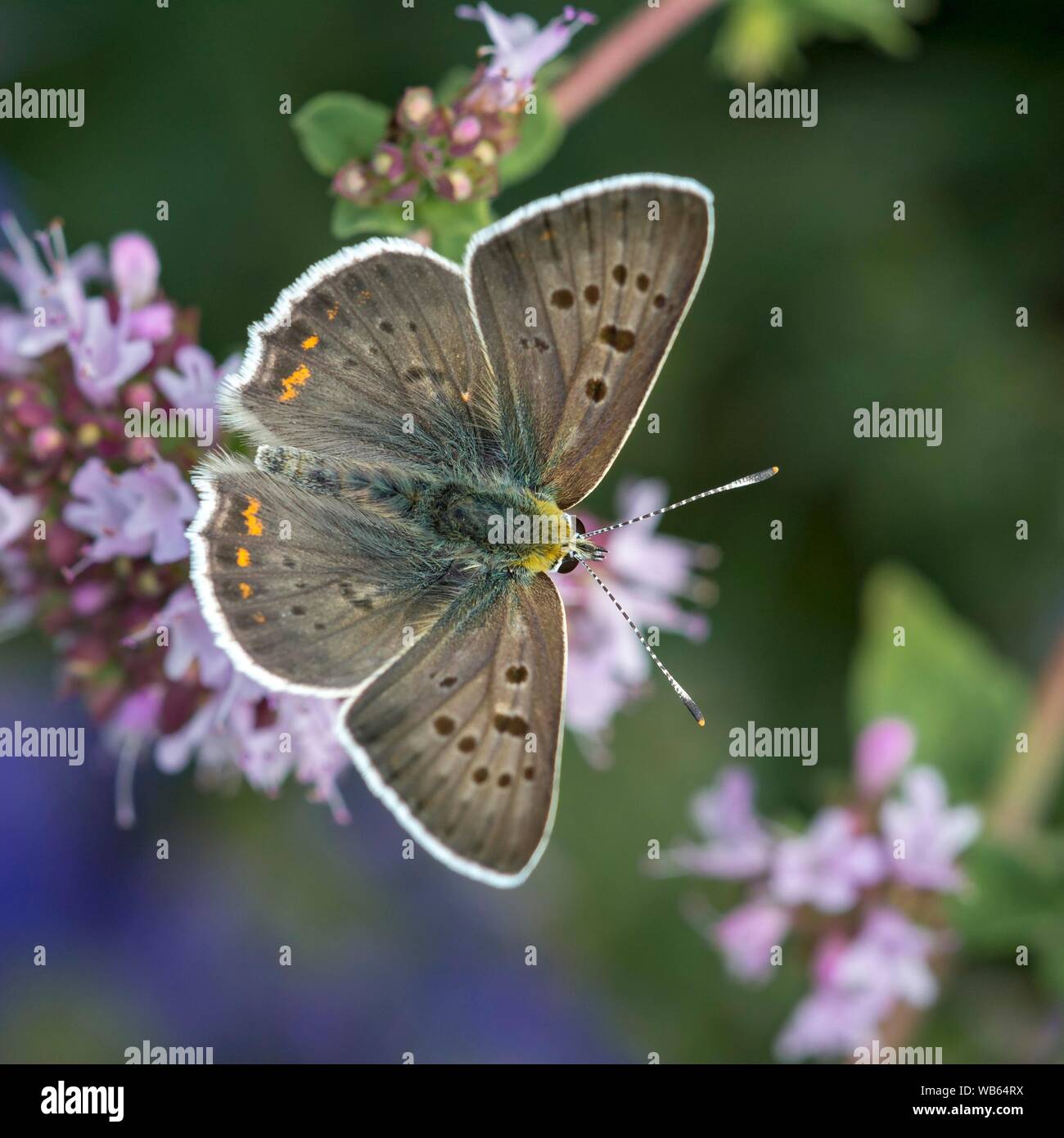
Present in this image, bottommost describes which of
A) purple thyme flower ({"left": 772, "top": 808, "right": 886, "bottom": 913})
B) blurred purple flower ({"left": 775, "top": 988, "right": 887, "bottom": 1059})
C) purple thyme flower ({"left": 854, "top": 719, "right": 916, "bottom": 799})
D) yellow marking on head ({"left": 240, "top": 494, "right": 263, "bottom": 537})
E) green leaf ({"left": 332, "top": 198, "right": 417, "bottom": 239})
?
blurred purple flower ({"left": 775, "top": 988, "right": 887, "bottom": 1059})

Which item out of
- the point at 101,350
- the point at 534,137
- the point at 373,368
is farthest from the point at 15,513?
the point at 534,137

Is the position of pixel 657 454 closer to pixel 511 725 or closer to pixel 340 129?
pixel 340 129

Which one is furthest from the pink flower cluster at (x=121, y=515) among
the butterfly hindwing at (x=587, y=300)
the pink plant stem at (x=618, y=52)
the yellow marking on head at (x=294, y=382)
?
the pink plant stem at (x=618, y=52)

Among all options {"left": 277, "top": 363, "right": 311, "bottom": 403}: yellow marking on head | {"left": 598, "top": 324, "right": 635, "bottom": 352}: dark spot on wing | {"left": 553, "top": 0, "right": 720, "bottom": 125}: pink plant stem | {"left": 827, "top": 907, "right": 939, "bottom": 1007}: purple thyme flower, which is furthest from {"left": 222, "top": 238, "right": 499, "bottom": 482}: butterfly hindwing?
{"left": 827, "top": 907, "right": 939, "bottom": 1007}: purple thyme flower

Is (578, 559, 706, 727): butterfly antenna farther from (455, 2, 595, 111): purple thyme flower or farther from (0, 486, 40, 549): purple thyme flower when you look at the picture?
(0, 486, 40, 549): purple thyme flower
